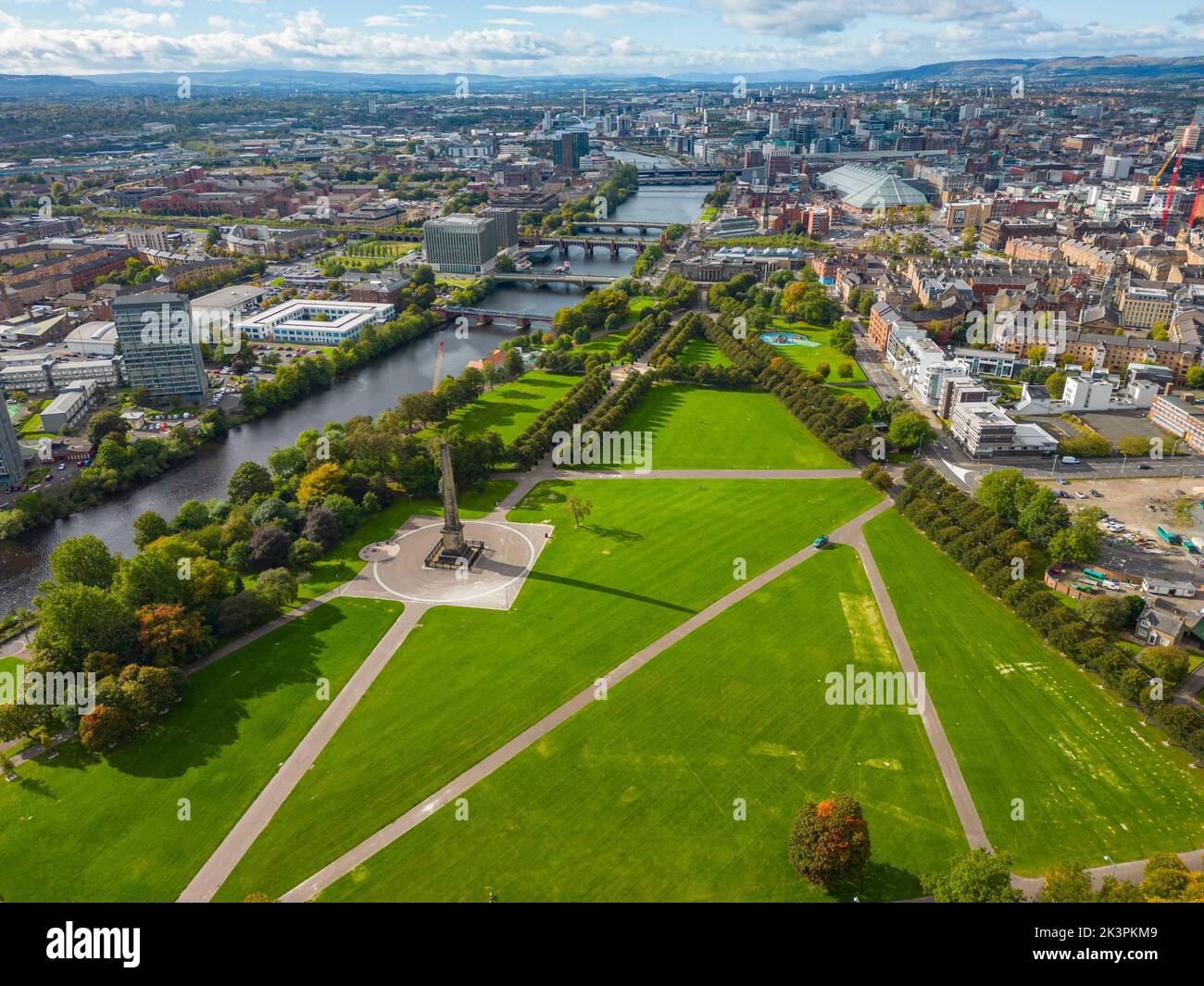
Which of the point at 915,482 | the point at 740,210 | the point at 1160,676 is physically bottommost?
the point at 1160,676

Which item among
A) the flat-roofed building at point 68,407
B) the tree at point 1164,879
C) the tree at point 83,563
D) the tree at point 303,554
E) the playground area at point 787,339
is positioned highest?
the playground area at point 787,339

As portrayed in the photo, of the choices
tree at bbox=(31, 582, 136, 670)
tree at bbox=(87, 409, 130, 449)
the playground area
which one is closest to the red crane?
the playground area

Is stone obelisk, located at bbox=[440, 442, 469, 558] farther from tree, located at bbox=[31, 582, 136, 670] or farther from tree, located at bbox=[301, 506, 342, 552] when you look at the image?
tree, located at bbox=[31, 582, 136, 670]

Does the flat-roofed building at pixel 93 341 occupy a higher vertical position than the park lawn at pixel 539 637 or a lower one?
higher

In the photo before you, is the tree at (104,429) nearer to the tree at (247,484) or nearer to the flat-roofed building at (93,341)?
the tree at (247,484)

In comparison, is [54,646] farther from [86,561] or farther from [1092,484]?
[1092,484]

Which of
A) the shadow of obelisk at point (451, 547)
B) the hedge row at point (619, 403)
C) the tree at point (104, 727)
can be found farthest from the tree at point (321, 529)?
the hedge row at point (619, 403)
